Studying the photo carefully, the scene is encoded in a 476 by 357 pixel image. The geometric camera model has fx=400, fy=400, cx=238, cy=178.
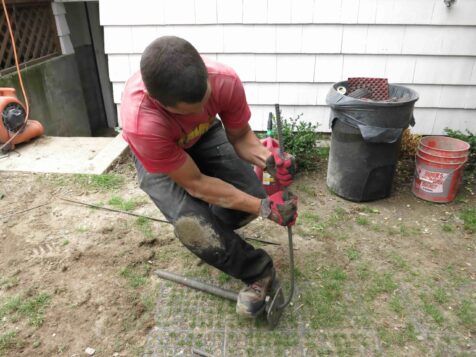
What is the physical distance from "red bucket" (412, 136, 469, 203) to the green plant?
0.87 metres

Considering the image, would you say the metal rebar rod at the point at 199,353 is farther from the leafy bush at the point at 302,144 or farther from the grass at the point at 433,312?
the leafy bush at the point at 302,144

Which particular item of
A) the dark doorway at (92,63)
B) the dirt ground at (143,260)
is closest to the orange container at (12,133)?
the dirt ground at (143,260)

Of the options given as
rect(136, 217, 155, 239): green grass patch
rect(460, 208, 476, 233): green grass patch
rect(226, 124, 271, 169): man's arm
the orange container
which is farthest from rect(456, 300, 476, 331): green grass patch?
the orange container

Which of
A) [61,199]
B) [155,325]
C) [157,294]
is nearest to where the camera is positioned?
[155,325]

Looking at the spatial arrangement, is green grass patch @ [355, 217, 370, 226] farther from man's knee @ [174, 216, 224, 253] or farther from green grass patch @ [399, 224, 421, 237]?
man's knee @ [174, 216, 224, 253]

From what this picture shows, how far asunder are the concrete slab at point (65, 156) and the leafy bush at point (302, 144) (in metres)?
1.55

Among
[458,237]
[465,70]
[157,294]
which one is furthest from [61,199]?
[465,70]

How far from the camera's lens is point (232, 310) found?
212 centimetres

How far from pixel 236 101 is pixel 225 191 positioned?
45 centimetres

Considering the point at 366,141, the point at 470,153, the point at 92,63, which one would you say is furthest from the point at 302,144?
the point at 92,63

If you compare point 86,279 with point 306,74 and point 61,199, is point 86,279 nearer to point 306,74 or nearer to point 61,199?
point 61,199

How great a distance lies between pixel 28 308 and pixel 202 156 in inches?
48.4

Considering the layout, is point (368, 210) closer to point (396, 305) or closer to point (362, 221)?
point (362, 221)

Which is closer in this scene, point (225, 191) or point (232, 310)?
point (225, 191)
